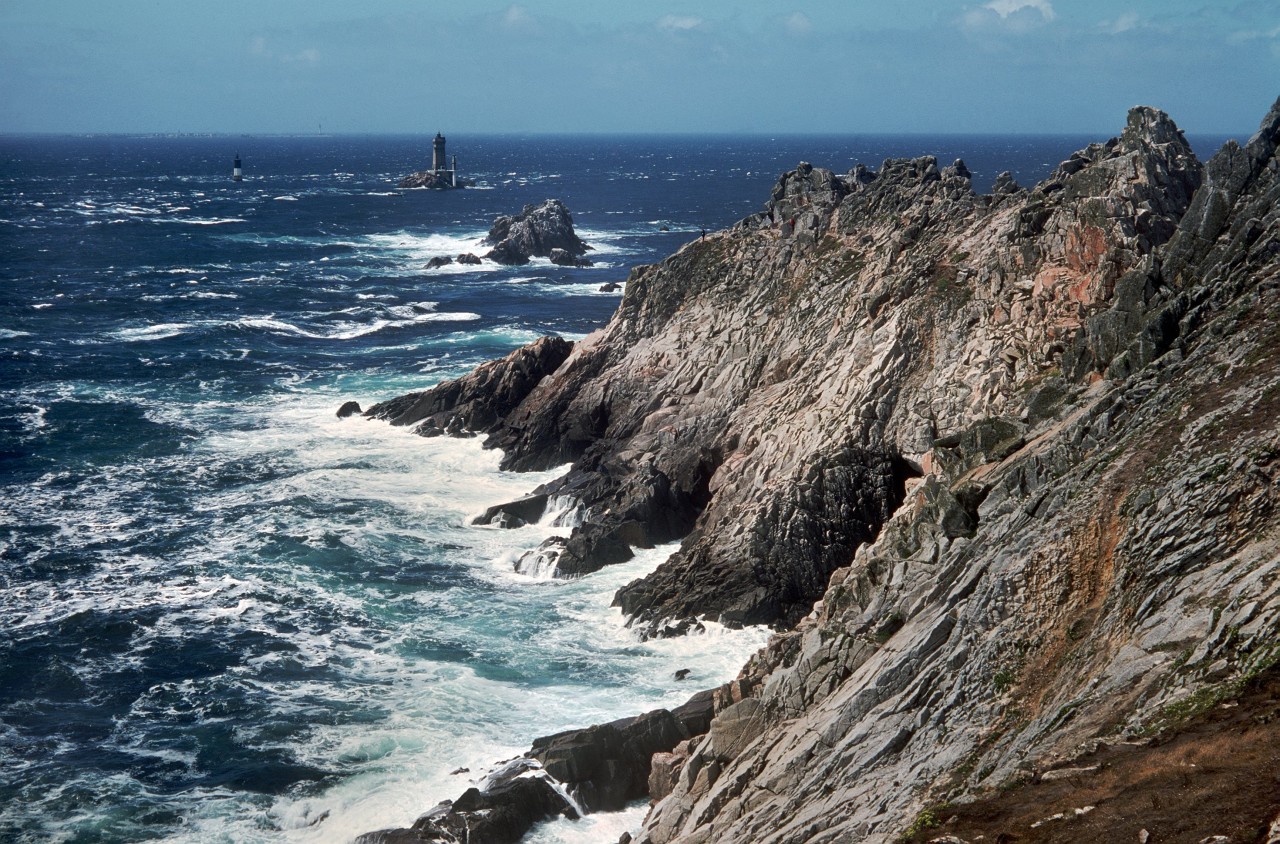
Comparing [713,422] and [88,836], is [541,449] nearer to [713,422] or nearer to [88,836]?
[713,422]

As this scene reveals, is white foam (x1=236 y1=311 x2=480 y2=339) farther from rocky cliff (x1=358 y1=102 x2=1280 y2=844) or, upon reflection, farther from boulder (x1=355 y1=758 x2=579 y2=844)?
boulder (x1=355 y1=758 x2=579 y2=844)

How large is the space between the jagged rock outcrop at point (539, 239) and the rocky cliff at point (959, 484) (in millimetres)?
67282

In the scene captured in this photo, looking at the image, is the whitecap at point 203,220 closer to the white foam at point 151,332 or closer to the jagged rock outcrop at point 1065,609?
the white foam at point 151,332

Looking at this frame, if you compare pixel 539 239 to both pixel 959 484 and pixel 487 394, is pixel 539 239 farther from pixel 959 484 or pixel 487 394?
pixel 959 484

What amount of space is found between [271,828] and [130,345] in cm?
6156

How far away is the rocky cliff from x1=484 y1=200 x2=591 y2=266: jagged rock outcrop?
67.3 metres

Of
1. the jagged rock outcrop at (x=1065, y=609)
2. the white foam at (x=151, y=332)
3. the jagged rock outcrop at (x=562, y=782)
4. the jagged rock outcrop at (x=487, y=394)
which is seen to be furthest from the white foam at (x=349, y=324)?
the jagged rock outcrop at (x=1065, y=609)

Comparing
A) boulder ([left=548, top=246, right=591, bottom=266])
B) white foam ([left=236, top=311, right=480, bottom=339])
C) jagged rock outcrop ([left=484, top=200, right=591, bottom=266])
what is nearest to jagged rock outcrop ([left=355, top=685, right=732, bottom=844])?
white foam ([left=236, top=311, right=480, bottom=339])

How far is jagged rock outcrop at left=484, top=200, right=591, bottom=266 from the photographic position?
402 ft

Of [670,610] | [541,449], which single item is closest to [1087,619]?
[670,610]

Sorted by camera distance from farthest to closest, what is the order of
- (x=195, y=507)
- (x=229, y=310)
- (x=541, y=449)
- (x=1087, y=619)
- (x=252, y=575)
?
(x=229, y=310), (x=541, y=449), (x=195, y=507), (x=252, y=575), (x=1087, y=619)

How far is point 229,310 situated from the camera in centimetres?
9681

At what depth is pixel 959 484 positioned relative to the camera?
92.9 ft

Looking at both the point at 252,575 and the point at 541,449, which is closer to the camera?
the point at 252,575
